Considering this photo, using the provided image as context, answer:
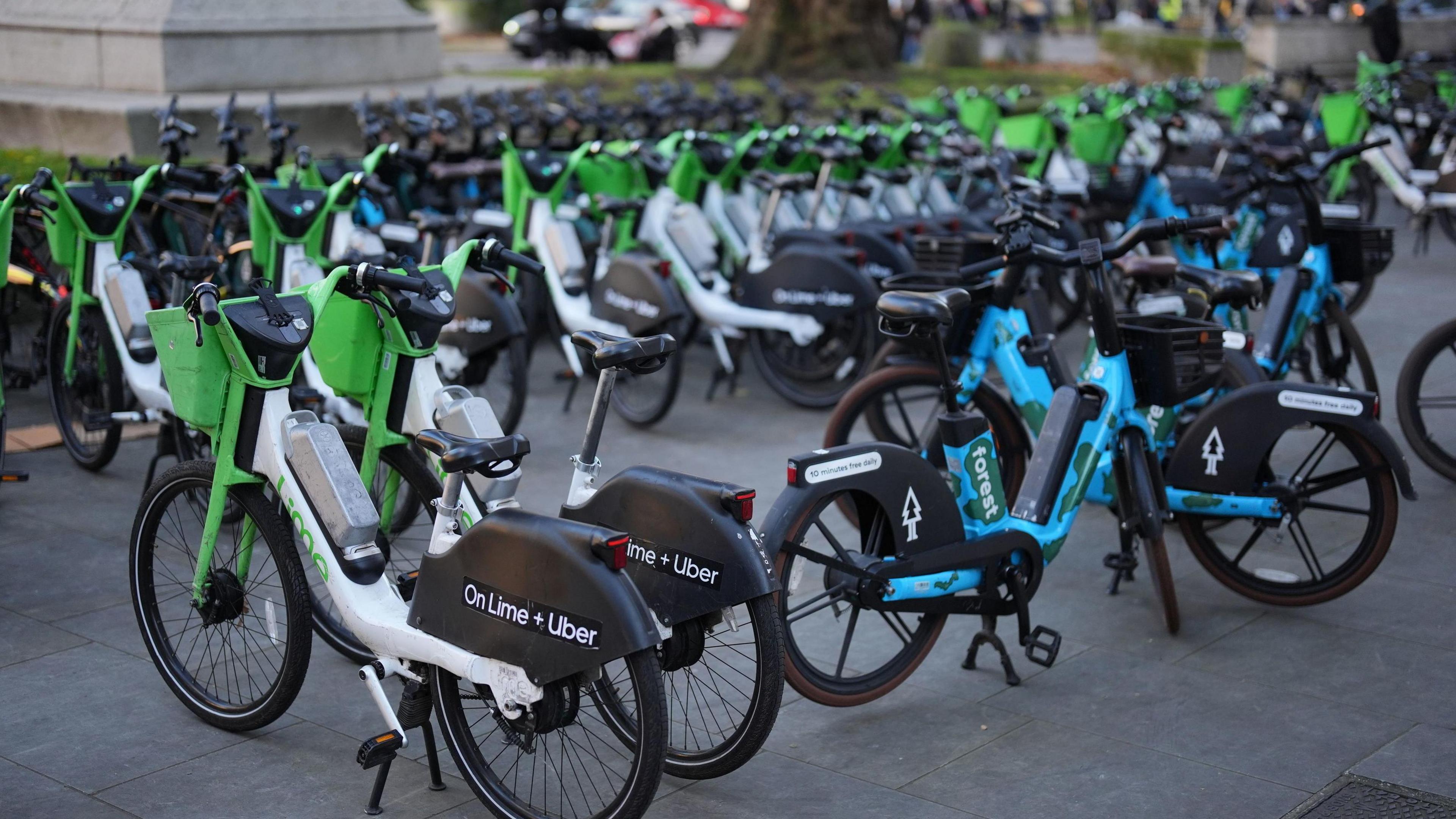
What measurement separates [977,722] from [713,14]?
3333 cm

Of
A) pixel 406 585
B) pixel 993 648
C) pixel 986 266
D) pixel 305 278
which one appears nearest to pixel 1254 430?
pixel 986 266

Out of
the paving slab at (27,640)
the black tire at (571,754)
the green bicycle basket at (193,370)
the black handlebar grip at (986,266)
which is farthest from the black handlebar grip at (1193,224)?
the paving slab at (27,640)

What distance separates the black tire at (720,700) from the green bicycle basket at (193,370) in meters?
1.26

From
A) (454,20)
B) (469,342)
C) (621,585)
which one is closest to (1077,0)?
(454,20)

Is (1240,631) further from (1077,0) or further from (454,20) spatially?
(1077,0)

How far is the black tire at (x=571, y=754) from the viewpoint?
3055 mm

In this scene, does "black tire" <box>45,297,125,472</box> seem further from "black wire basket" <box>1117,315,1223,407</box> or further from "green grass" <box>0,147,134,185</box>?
"black wire basket" <box>1117,315,1223,407</box>

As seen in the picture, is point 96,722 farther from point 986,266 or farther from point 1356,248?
point 1356,248

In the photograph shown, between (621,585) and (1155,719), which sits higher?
(621,585)

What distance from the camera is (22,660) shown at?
4332 mm

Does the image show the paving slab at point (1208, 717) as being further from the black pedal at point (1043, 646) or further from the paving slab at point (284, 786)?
the paving slab at point (284, 786)

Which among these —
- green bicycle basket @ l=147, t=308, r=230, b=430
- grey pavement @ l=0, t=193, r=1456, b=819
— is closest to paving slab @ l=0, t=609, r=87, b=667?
grey pavement @ l=0, t=193, r=1456, b=819

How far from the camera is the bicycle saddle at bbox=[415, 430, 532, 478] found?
3.10 meters

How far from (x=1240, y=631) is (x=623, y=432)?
3288 mm
